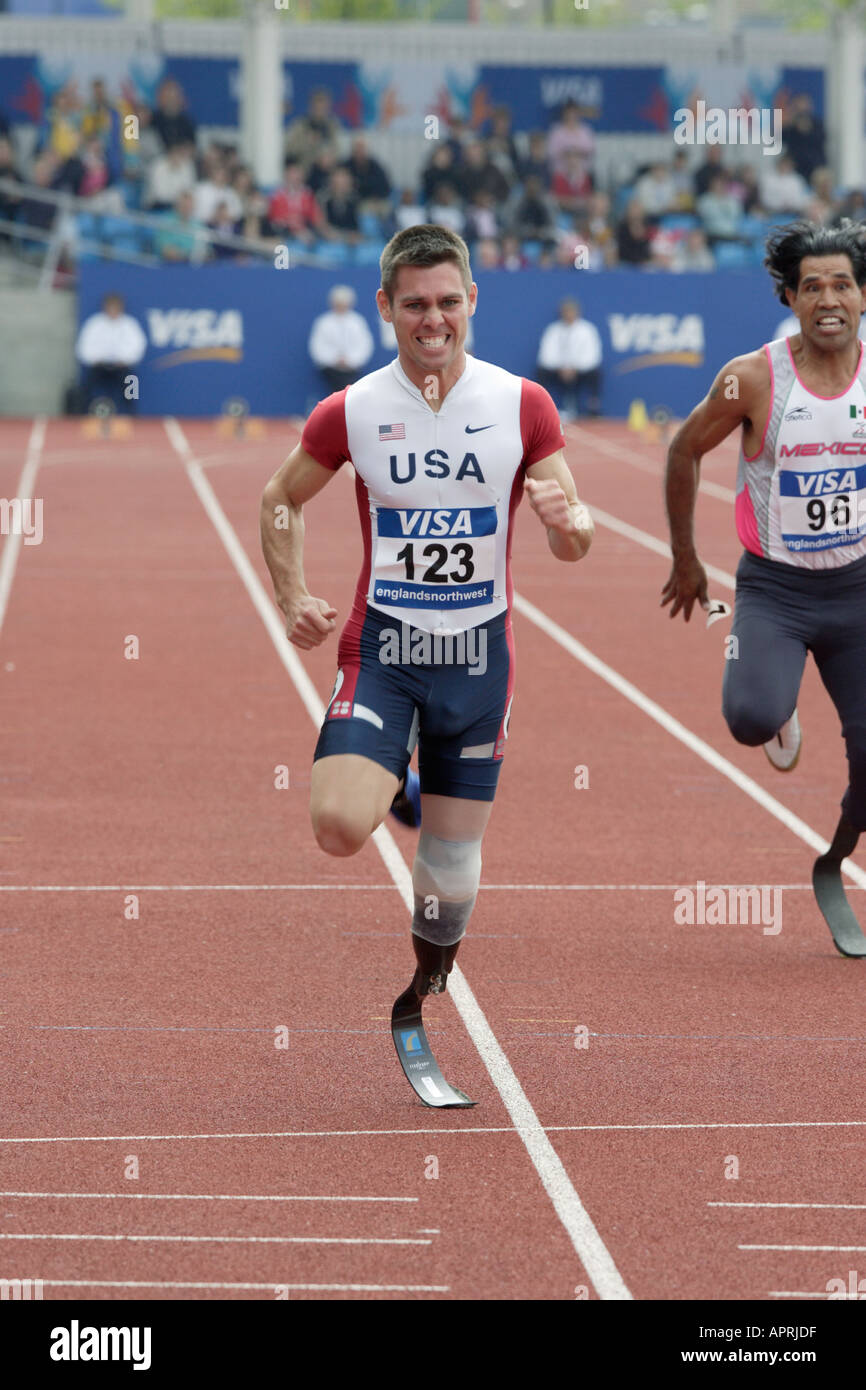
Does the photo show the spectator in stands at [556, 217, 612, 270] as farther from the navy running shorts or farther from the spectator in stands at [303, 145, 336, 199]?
the navy running shorts

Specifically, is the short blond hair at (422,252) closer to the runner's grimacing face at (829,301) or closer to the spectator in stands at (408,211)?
the runner's grimacing face at (829,301)

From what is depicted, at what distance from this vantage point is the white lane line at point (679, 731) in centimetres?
794

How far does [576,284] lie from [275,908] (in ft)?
61.7

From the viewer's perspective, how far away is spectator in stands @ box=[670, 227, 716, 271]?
84.8 ft

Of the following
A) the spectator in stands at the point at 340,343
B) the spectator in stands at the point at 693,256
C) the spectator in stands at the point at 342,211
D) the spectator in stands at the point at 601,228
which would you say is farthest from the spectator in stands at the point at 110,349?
the spectator in stands at the point at 693,256

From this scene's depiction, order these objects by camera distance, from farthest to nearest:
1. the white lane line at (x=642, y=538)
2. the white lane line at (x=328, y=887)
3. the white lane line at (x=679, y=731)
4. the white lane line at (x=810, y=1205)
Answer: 1. the white lane line at (x=642, y=538)
2. the white lane line at (x=679, y=731)
3. the white lane line at (x=328, y=887)
4. the white lane line at (x=810, y=1205)

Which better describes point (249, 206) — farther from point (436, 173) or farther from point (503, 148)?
point (503, 148)

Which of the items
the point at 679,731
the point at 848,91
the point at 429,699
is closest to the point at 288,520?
the point at 429,699

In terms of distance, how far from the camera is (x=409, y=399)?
4719mm

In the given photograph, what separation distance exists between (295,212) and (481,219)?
241 centimetres

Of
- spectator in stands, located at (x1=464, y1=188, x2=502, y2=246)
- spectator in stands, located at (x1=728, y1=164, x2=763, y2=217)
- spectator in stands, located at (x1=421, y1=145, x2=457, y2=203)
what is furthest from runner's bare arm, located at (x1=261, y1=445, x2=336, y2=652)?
spectator in stands, located at (x1=728, y1=164, x2=763, y2=217)

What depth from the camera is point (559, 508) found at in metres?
4.41

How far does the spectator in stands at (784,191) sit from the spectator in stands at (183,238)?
847 cm
